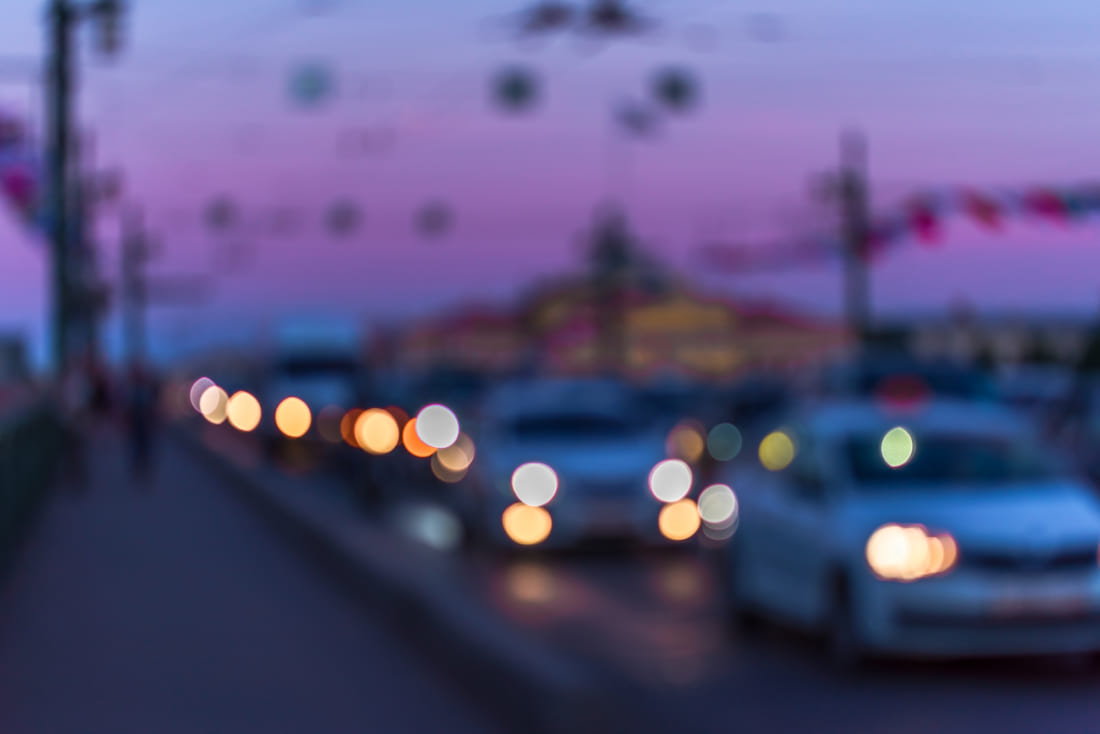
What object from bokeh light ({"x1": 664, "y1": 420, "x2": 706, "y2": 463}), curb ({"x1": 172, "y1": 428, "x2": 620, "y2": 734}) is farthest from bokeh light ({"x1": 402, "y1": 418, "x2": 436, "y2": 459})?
curb ({"x1": 172, "y1": 428, "x2": 620, "y2": 734})

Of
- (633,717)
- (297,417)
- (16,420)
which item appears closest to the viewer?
(633,717)

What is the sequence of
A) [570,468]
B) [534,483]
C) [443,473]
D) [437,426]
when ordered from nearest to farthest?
[570,468] → [534,483] → [443,473] → [437,426]

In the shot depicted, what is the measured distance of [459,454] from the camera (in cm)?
1919

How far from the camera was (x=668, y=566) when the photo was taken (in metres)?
15.9

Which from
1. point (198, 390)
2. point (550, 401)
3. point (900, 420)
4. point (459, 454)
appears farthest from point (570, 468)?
point (198, 390)

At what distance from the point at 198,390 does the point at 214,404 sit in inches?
448

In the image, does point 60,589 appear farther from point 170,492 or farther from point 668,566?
point 170,492

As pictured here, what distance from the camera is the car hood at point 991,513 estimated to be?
31.3 feet

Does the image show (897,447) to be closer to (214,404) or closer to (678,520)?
(678,520)

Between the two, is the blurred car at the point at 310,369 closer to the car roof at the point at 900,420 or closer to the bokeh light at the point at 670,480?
the bokeh light at the point at 670,480

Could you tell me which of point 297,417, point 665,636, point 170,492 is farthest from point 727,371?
point 665,636

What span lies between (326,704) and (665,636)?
3137 mm

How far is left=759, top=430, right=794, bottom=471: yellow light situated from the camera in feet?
37.5

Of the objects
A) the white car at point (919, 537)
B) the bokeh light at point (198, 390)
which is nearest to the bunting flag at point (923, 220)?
the white car at point (919, 537)
